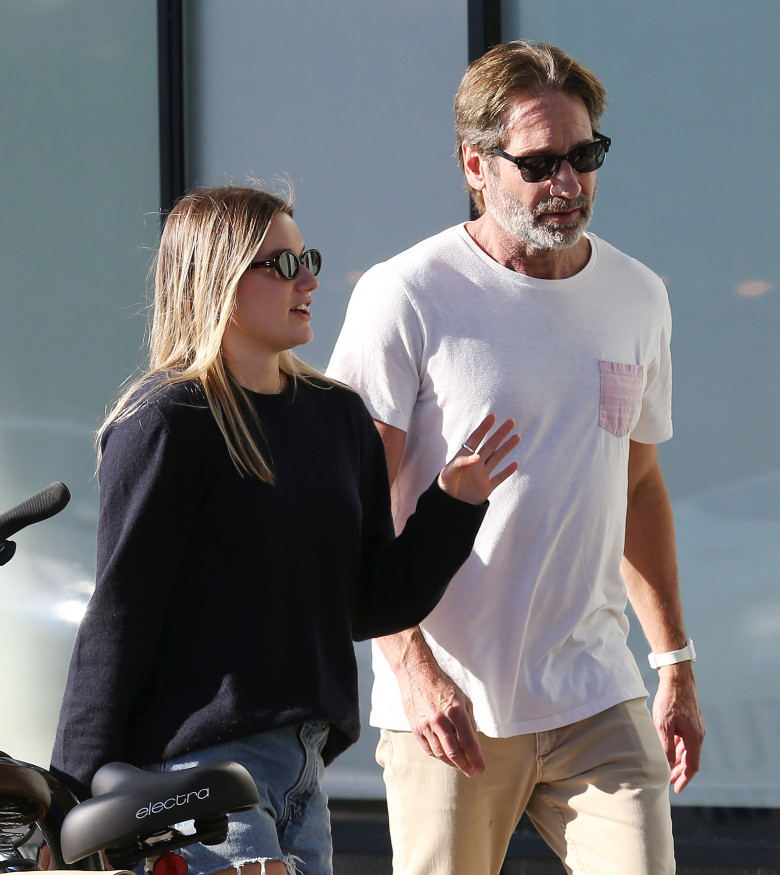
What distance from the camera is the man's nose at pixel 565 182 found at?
272 cm

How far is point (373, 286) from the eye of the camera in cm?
275

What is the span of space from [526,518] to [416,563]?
1.44ft

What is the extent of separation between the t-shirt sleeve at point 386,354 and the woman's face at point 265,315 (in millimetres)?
441

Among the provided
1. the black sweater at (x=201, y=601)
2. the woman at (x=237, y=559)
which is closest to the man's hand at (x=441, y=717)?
the woman at (x=237, y=559)

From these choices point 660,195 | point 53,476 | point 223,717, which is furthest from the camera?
point 53,476

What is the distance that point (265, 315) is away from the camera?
2.19 metres

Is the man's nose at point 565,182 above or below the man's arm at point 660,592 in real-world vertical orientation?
above

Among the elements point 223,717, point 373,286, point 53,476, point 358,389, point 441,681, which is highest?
point 373,286

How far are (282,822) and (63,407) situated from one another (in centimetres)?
295

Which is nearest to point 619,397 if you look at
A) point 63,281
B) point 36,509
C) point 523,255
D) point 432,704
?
point 523,255

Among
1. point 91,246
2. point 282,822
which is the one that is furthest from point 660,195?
point 282,822

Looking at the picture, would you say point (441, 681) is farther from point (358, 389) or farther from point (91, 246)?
point (91, 246)

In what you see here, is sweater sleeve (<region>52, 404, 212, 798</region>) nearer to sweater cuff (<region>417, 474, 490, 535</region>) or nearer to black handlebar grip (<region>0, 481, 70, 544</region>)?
black handlebar grip (<region>0, 481, 70, 544</region>)

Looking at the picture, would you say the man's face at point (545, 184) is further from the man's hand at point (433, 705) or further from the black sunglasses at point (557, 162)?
the man's hand at point (433, 705)
